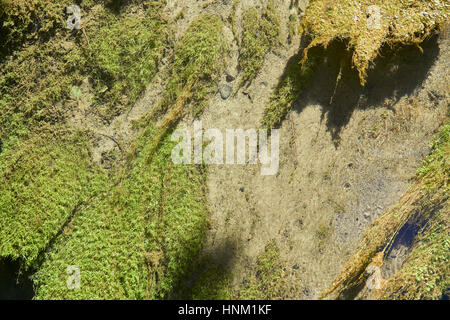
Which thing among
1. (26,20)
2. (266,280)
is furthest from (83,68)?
(266,280)

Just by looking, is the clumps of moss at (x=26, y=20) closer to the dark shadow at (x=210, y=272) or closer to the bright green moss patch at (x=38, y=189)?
the bright green moss patch at (x=38, y=189)

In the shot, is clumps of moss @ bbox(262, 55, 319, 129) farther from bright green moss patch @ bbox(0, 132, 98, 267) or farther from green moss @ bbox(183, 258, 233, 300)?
bright green moss patch @ bbox(0, 132, 98, 267)

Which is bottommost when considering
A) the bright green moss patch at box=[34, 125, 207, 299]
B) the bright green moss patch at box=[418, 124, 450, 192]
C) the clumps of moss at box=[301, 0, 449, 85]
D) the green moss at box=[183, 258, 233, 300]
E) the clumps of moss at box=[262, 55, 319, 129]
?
the green moss at box=[183, 258, 233, 300]

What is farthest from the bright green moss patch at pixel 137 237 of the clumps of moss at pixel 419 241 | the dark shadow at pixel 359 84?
the clumps of moss at pixel 419 241

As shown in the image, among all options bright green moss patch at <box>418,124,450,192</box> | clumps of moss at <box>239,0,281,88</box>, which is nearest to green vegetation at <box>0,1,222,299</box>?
clumps of moss at <box>239,0,281,88</box>

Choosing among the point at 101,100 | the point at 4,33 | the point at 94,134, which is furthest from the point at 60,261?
the point at 4,33

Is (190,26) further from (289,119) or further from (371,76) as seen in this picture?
(371,76)
